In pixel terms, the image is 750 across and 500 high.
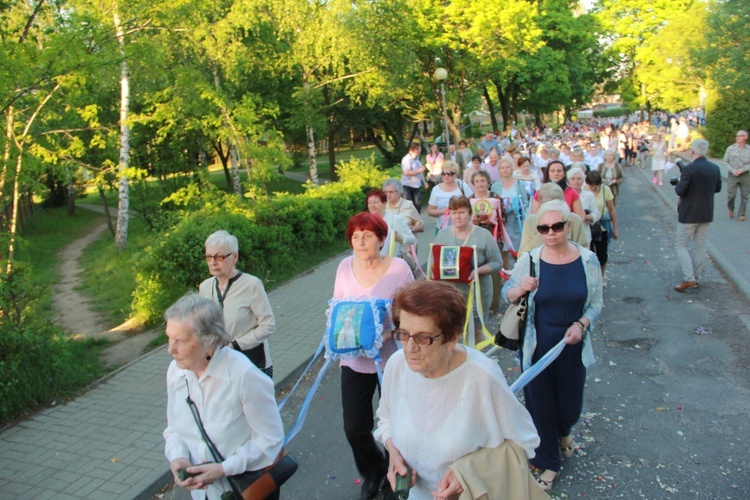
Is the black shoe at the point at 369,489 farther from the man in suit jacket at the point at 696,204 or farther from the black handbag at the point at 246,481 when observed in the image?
the man in suit jacket at the point at 696,204

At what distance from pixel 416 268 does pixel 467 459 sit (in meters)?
4.44

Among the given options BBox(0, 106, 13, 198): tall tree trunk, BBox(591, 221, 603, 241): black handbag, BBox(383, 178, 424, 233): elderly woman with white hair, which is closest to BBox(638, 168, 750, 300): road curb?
BBox(591, 221, 603, 241): black handbag

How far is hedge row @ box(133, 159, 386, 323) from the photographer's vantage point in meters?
8.46

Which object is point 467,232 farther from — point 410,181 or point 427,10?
point 427,10

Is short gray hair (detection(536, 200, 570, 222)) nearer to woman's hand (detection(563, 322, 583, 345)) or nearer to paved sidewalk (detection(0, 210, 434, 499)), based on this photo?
woman's hand (detection(563, 322, 583, 345))

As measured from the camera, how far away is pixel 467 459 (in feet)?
7.61

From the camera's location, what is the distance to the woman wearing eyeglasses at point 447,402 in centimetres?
235

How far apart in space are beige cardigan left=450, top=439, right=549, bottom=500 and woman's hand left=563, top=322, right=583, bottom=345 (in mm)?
1568

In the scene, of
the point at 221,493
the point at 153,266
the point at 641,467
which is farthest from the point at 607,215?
the point at 221,493

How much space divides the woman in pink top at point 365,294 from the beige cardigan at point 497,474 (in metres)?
1.49

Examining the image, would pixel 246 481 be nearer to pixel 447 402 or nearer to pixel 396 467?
pixel 396 467

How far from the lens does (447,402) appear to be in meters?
2.40

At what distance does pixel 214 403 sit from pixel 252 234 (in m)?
7.55

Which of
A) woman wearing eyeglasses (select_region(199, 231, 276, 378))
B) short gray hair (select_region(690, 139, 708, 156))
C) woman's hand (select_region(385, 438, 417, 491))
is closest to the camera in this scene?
woman's hand (select_region(385, 438, 417, 491))
